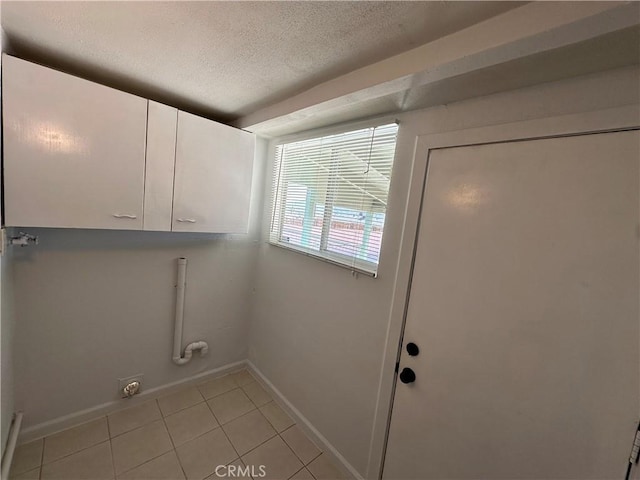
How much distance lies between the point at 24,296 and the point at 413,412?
7.30 feet

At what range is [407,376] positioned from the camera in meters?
1.28

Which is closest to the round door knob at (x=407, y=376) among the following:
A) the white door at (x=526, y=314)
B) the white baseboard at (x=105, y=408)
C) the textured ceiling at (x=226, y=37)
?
the white door at (x=526, y=314)

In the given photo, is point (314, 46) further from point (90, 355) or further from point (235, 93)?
point (90, 355)

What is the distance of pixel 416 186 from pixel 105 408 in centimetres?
250

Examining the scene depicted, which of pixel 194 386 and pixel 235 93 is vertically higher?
pixel 235 93

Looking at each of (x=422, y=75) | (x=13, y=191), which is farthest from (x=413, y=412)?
(x=13, y=191)

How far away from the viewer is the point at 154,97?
1.66m

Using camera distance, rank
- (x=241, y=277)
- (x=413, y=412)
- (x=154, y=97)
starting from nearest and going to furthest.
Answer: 1. (x=413, y=412)
2. (x=154, y=97)
3. (x=241, y=277)

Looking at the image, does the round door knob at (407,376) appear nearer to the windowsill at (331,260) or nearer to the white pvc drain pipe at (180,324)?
the windowsill at (331,260)

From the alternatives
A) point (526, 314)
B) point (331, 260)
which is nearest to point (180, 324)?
point (331, 260)

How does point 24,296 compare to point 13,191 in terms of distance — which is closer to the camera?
point 13,191

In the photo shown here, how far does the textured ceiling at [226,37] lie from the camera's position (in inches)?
32.6

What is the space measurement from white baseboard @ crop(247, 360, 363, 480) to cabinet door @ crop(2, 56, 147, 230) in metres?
1.64

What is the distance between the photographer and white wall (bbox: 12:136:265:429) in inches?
60.4
